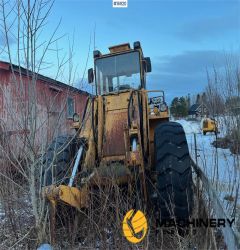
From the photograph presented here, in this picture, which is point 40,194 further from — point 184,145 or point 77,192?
point 184,145

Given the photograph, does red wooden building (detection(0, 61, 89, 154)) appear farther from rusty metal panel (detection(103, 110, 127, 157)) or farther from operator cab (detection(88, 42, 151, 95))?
operator cab (detection(88, 42, 151, 95))

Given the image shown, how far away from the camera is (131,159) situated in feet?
14.8

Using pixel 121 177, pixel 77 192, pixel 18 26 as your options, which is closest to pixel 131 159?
pixel 121 177

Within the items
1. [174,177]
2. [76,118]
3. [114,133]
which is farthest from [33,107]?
[76,118]

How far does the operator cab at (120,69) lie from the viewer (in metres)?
6.21

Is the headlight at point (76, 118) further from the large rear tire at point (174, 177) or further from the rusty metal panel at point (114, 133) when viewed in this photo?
the large rear tire at point (174, 177)

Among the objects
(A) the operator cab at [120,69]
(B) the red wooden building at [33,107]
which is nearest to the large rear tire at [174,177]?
(B) the red wooden building at [33,107]

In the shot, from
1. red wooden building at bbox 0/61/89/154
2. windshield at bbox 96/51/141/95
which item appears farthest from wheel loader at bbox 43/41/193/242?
red wooden building at bbox 0/61/89/154

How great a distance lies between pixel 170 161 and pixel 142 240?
41.2 inches

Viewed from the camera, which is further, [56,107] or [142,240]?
[56,107]

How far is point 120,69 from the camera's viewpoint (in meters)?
6.29

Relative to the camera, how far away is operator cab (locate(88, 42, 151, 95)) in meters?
6.21

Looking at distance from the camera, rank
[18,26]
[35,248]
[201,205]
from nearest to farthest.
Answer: [18,26], [35,248], [201,205]

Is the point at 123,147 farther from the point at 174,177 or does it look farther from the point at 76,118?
the point at 76,118
